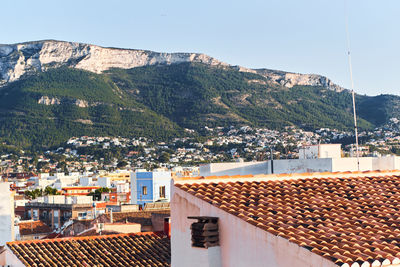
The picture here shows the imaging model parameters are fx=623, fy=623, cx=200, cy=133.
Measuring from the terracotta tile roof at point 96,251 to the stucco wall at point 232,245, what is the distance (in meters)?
5.89

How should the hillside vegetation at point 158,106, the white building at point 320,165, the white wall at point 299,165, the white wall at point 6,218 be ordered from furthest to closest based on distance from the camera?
the hillside vegetation at point 158,106
the white wall at point 299,165
the white building at point 320,165
the white wall at point 6,218

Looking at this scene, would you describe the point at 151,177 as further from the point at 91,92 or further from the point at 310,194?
the point at 91,92

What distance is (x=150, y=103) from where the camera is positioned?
180 meters

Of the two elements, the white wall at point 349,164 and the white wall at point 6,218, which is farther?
the white wall at point 349,164

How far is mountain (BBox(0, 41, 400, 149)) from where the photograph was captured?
160 metres

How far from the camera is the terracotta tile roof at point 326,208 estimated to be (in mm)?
6828

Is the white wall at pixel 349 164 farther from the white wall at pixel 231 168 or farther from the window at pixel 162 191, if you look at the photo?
the window at pixel 162 191

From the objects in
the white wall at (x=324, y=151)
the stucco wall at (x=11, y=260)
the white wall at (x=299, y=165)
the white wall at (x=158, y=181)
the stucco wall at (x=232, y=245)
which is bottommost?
the white wall at (x=158, y=181)

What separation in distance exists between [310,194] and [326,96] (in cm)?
18374

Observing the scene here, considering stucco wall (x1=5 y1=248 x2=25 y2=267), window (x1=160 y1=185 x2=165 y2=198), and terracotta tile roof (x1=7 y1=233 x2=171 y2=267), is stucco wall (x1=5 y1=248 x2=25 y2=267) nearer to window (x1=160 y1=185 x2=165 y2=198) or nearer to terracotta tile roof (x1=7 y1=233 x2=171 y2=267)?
terracotta tile roof (x1=7 y1=233 x2=171 y2=267)

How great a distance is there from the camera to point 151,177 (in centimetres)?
6619

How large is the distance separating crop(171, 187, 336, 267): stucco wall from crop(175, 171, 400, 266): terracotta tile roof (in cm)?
9

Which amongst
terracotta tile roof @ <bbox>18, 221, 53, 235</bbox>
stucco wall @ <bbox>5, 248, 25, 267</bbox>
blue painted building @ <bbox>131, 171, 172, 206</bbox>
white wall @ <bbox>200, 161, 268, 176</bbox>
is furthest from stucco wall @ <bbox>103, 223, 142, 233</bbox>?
blue painted building @ <bbox>131, 171, 172, 206</bbox>

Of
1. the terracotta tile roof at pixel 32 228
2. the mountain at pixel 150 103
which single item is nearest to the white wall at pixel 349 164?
the terracotta tile roof at pixel 32 228
